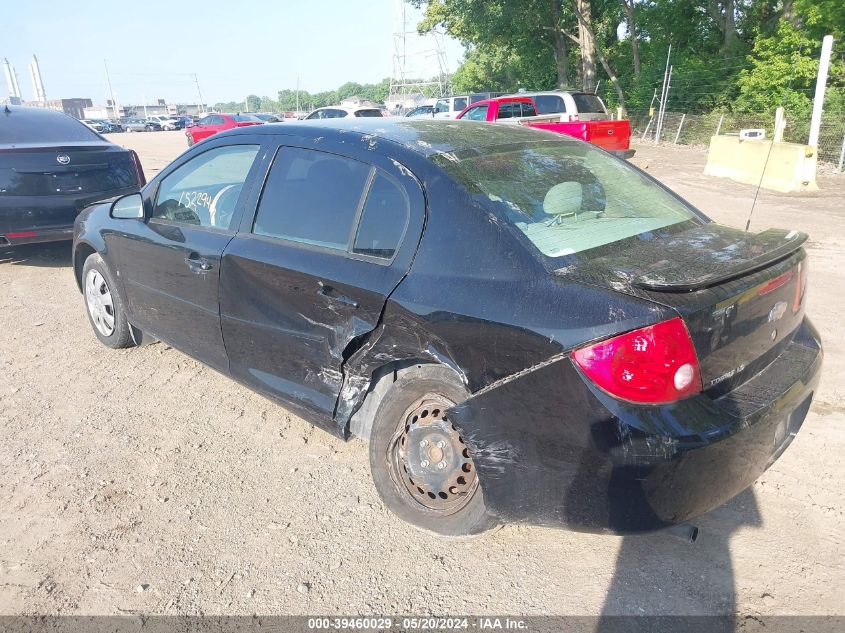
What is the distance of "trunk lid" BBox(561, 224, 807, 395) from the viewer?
212cm

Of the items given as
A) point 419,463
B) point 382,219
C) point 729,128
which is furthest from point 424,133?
point 729,128

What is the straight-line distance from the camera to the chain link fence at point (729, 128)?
597 inches

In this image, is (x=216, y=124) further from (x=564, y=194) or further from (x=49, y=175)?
(x=564, y=194)

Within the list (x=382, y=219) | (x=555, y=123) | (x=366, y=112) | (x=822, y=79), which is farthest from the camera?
(x=366, y=112)

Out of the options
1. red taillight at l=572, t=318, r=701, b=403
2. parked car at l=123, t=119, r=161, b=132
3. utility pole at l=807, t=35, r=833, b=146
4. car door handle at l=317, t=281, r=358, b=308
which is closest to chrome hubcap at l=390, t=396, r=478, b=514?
car door handle at l=317, t=281, r=358, b=308

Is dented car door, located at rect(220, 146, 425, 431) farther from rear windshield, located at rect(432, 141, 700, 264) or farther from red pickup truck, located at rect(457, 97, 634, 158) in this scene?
red pickup truck, located at rect(457, 97, 634, 158)

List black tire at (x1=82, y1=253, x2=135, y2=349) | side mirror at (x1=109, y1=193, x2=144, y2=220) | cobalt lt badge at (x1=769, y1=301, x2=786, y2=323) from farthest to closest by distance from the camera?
→ black tire at (x1=82, y1=253, x2=135, y2=349)
side mirror at (x1=109, y1=193, x2=144, y2=220)
cobalt lt badge at (x1=769, y1=301, x2=786, y2=323)

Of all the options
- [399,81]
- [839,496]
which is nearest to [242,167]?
[839,496]

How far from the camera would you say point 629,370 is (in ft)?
6.76

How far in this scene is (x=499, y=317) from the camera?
7.50ft

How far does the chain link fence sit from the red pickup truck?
397cm

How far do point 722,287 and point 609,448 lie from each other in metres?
0.67

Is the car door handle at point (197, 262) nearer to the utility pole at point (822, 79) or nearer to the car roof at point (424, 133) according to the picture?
the car roof at point (424, 133)

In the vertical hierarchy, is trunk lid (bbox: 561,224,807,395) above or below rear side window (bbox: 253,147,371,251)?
below
